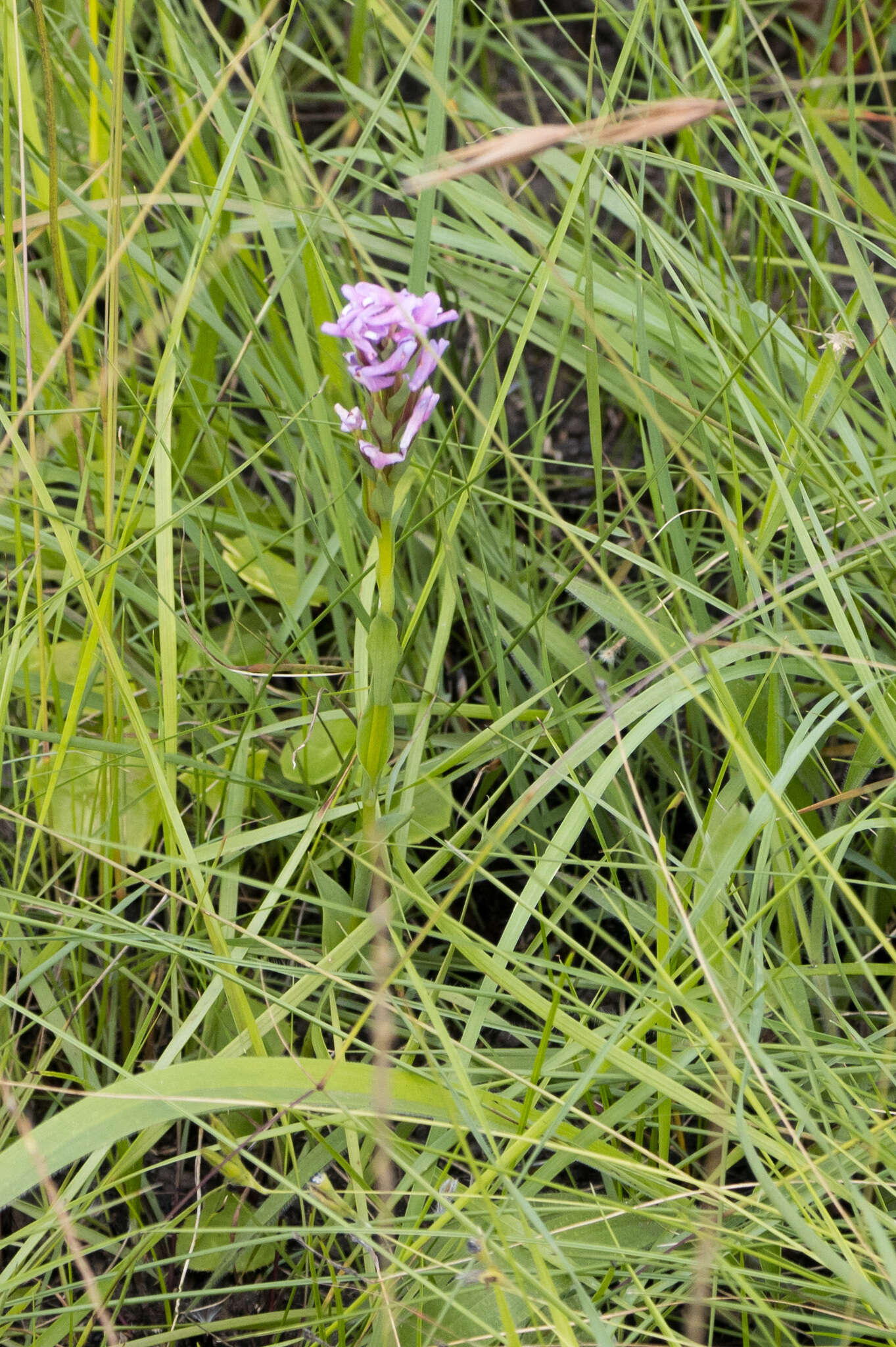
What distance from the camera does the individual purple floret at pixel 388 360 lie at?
→ 759 mm

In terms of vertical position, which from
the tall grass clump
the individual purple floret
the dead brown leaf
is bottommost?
the tall grass clump

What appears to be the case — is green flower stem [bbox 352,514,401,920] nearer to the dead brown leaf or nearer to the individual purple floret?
the individual purple floret

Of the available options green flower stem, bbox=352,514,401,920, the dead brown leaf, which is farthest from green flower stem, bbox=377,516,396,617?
the dead brown leaf

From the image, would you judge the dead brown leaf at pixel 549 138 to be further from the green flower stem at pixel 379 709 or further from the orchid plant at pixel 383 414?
the green flower stem at pixel 379 709

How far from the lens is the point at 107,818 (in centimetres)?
109

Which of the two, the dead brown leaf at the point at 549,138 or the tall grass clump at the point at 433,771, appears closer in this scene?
the dead brown leaf at the point at 549,138

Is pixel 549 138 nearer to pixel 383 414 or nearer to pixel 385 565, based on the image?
pixel 383 414

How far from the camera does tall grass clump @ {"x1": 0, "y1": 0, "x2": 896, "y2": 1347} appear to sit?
2.59 feet

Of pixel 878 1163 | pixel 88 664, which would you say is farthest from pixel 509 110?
pixel 878 1163

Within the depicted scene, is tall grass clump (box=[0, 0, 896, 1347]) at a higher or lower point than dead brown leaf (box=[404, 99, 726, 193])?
lower

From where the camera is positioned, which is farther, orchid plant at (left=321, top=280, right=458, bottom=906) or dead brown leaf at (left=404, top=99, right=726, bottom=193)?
orchid plant at (left=321, top=280, right=458, bottom=906)

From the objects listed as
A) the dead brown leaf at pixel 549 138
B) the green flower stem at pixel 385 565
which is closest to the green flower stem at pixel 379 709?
the green flower stem at pixel 385 565

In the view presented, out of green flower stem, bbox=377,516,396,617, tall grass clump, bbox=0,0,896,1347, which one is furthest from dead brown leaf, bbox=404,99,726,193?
green flower stem, bbox=377,516,396,617

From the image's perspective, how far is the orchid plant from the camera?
0.76 metres
